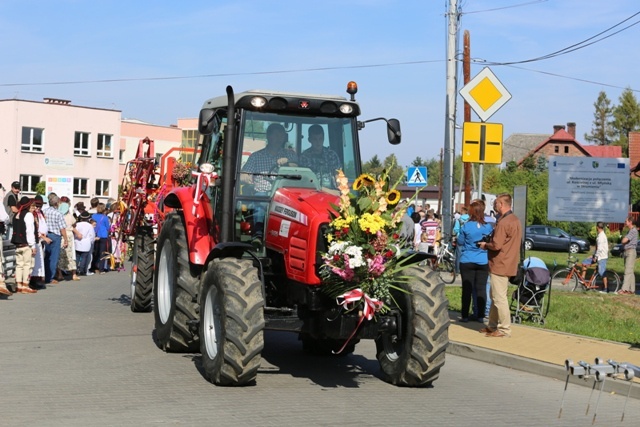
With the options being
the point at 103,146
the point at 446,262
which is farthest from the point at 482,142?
the point at 103,146

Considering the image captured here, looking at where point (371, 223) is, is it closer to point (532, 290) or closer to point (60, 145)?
point (532, 290)

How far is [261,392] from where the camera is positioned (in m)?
9.58

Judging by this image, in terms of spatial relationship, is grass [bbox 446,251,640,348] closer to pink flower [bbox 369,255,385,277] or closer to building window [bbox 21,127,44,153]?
pink flower [bbox 369,255,385,277]

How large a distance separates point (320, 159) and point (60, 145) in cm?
6610

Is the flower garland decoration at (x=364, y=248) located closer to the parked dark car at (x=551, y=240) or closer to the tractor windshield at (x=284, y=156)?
the tractor windshield at (x=284, y=156)

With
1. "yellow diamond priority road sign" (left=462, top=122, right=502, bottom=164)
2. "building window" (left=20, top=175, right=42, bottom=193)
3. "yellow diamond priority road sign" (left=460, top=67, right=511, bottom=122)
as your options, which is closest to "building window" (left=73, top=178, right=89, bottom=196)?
"building window" (left=20, top=175, right=42, bottom=193)

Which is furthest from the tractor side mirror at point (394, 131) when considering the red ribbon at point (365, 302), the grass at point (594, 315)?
the grass at point (594, 315)

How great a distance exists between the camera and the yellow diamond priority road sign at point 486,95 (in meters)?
16.7

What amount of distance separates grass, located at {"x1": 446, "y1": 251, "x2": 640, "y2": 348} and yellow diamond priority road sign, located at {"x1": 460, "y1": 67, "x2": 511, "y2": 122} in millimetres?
3556

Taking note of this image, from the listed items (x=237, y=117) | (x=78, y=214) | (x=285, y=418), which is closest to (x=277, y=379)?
(x=285, y=418)

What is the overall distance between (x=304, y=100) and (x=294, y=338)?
13.4 ft

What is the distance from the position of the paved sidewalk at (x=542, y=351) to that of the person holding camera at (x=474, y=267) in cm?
111

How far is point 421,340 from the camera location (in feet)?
32.2

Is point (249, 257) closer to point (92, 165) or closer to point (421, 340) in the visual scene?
point (421, 340)
